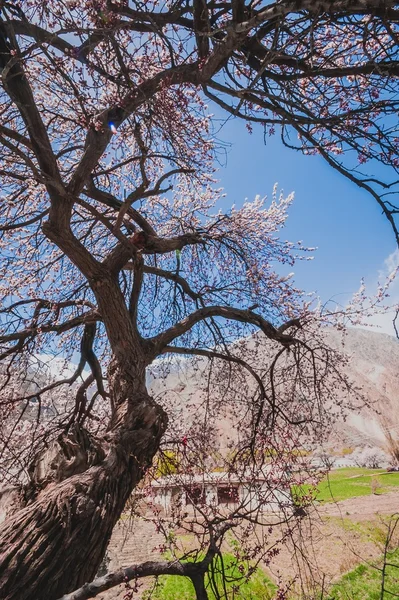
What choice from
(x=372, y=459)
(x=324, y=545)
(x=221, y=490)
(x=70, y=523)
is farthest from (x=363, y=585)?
(x=372, y=459)

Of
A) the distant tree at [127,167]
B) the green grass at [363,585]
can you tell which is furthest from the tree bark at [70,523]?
the green grass at [363,585]

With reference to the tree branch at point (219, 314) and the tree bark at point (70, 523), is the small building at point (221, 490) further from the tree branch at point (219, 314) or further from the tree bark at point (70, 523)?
the tree branch at point (219, 314)

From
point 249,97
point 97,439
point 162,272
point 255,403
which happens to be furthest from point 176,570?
point 162,272

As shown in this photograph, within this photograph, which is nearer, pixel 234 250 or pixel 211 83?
pixel 211 83

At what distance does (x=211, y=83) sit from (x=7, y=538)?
12.4ft

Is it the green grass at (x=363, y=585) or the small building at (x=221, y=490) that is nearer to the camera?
the small building at (x=221, y=490)

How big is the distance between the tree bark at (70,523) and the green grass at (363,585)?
7.16 metres

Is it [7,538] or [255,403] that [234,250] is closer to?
[255,403]

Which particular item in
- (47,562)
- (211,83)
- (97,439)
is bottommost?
(47,562)

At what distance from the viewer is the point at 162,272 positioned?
210 inches

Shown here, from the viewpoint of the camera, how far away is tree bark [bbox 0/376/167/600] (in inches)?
69.9

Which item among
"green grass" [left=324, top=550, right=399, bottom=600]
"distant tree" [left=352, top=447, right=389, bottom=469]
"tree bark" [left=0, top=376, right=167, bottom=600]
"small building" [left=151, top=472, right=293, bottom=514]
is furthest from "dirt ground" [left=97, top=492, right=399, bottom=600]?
"distant tree" [left=352, top=447, right=389, bottom=469]

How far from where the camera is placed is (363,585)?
823 cm

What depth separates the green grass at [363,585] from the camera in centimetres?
748
